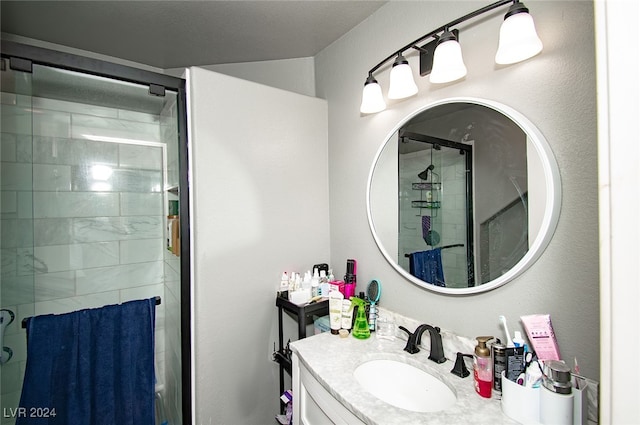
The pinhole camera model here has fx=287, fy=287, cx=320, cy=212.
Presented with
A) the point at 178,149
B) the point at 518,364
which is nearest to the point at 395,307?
the point at 518,364

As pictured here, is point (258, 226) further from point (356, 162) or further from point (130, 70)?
point (130, 70)

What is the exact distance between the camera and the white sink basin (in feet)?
3.23

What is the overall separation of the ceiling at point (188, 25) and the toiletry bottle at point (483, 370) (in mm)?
1474

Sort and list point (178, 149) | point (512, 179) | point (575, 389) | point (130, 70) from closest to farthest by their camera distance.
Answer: point (575, 389) → point (512, 179) → point (130, 70) → point (178, 149)

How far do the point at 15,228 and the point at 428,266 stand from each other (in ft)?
6.42

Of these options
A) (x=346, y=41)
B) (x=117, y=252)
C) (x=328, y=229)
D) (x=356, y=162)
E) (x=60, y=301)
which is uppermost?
(x=346, y=41)

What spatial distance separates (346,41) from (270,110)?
0.57m

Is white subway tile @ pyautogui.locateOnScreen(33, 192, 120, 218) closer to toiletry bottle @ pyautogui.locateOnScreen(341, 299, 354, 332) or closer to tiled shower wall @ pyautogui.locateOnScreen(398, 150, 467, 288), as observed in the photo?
toiletry bottle @ pyautogui.locateOnScreen(341, 299, 354, 332)

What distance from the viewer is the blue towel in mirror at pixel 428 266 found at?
1127 millimetres

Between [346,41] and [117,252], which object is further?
[117,252]

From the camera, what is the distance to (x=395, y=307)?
4.23 feet

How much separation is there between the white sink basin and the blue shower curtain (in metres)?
1.05

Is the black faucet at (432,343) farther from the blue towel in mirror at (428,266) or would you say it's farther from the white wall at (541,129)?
the blue towel in mirror at (428,266)

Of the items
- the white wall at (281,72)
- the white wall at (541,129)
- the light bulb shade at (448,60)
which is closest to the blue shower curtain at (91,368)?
the white wall at (541,129)
